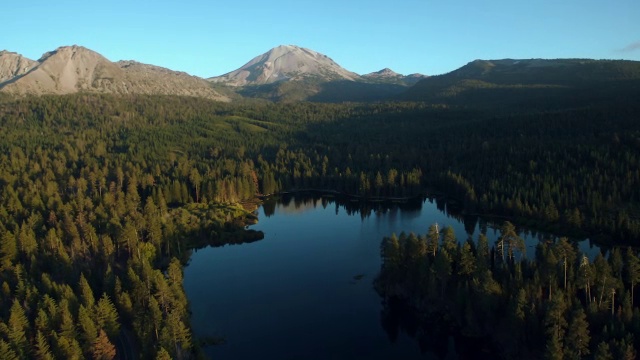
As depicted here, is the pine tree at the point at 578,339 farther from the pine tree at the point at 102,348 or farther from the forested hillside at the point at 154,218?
the pine tree at the point at 102,348

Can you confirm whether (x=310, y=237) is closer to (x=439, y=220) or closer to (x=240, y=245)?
(x=240, y=245)

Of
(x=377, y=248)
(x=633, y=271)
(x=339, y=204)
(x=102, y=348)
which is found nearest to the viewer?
(x=102, y=348)

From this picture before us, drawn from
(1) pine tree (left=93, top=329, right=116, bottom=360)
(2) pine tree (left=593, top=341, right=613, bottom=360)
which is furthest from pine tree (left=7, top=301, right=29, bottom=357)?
(2) pine tree (left=593, top=341, right=613, bottom=360)

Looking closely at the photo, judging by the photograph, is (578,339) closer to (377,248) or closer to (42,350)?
(377,248)

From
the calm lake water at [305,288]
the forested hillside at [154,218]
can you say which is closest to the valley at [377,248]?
the forested hillside at [154,218]

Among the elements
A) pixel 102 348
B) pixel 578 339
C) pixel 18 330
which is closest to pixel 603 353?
pixel 578 339

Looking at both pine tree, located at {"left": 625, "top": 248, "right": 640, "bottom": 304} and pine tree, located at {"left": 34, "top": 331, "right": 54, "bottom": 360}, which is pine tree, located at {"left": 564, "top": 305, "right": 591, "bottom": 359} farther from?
pine tree, located at {"left": 34, "top": 331, "right": 54, "bottom": 360}

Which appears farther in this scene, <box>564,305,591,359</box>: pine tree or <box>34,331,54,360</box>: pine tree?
<box>564,305,591,359</box>: pine tree

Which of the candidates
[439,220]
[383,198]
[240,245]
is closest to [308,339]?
[240,245]
